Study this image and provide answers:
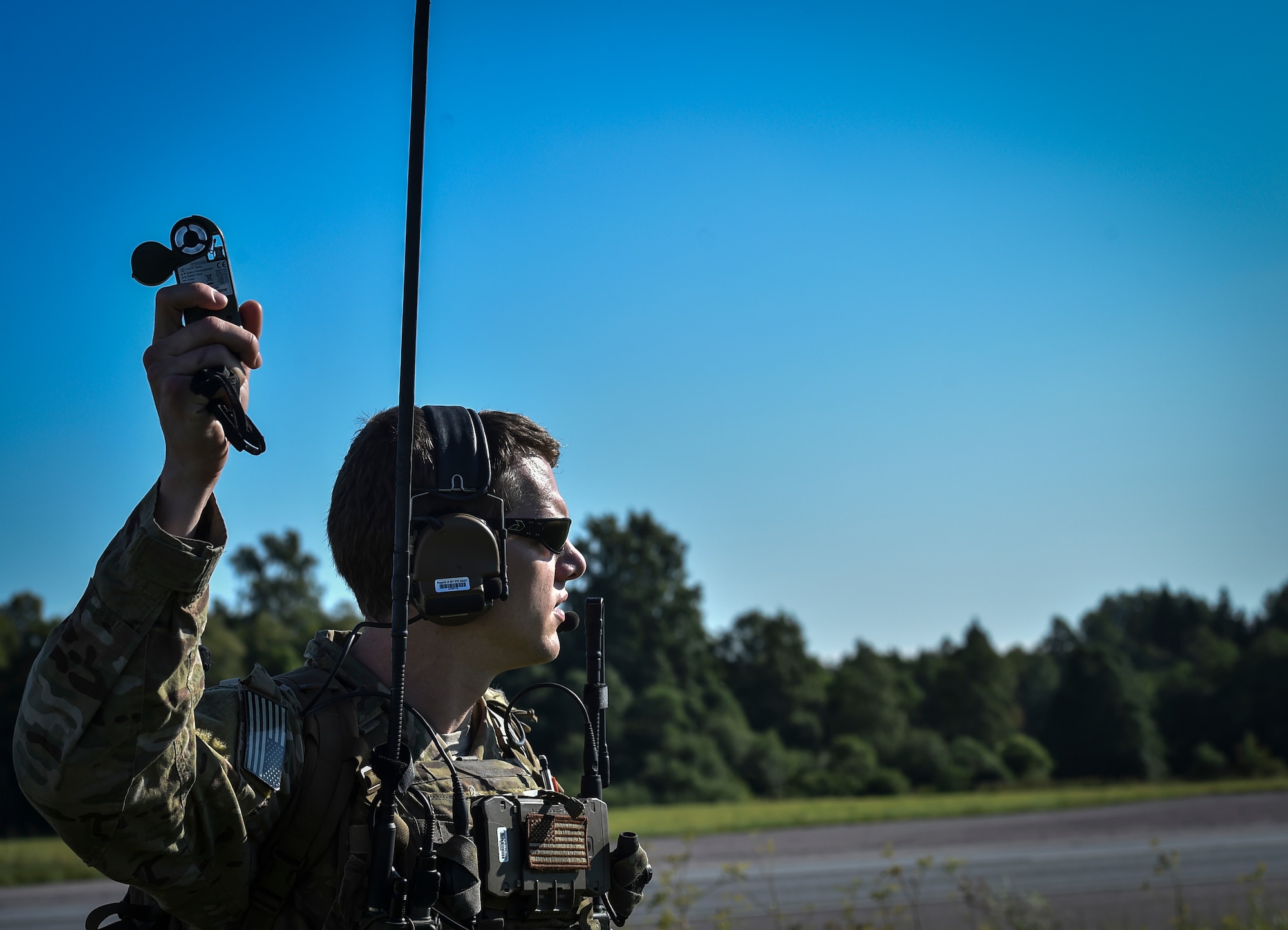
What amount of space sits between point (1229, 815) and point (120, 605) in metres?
37.7

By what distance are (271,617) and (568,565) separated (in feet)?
211

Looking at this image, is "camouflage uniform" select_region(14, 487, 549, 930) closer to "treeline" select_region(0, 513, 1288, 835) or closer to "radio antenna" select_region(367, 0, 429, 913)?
"radio antenna" select_region(367, 0, 429, 913)

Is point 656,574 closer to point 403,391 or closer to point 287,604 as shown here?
point 287,604

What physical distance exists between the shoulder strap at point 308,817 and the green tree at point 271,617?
1.38m

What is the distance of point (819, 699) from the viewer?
243ft

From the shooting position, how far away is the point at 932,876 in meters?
21.1

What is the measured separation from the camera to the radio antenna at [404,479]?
183cm

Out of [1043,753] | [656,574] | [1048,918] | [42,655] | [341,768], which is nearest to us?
[42,655]

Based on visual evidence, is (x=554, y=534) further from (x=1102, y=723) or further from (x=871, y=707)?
(x=871, y=707)

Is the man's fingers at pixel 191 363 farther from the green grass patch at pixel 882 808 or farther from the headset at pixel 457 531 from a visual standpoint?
the green grass patch at pixel 882 808

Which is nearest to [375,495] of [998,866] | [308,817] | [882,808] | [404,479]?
[404,479]

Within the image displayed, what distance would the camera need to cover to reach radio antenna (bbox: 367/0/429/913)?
72.1 inches

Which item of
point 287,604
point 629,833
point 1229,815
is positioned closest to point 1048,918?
point 629,833

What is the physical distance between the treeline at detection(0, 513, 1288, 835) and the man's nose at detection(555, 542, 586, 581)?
3608 centimetres
